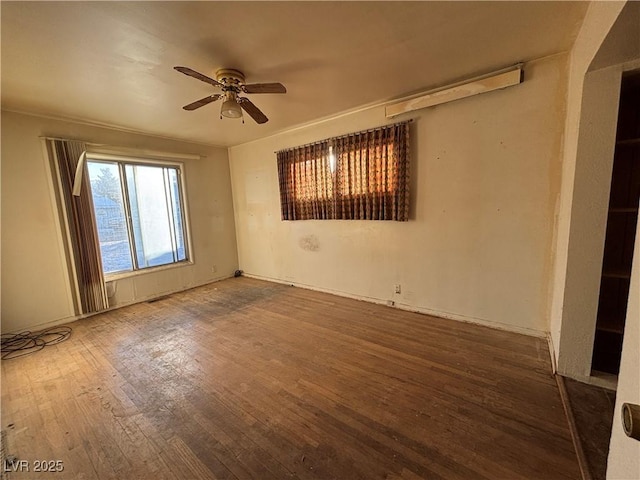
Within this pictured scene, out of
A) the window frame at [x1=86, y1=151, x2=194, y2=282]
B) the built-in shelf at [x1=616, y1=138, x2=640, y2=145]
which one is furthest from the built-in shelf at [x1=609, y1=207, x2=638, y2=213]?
the window frame at [x1=86, y1=151, x2=194, y2=282]

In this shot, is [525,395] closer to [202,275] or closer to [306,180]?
[306,180]

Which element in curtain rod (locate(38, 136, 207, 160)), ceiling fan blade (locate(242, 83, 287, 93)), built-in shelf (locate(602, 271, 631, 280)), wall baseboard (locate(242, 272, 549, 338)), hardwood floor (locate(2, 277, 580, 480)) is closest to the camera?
hardwood floor (locate(2, 277, 580, 480))

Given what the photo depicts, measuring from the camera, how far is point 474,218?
2750 millimetres

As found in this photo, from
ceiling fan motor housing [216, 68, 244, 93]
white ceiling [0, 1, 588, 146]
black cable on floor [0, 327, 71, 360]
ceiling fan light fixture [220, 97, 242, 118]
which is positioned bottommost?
black cable on floor [0, 327, 71, 360]

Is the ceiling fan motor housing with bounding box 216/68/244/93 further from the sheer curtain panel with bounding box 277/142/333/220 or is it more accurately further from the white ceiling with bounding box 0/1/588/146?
the sheer curtain panel with bounding box 277/142/333/220

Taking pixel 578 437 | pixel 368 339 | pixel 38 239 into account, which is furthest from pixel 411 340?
pixel 38 239

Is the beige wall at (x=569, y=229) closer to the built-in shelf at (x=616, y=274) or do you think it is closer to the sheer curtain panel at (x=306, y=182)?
the built-in shelf at (x=616, y=274)

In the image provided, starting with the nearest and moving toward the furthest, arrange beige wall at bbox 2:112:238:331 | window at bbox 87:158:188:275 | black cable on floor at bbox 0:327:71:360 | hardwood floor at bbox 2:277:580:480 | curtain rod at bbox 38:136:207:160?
hardwood floor at bbox 2:277:580:480 → black cable on floor at bbox 0:327:71:360 → beige wall at bbox 2:112:238:331 → curtain rod at bbox 38:136:207:160 → window at bbox 87:158:188:275

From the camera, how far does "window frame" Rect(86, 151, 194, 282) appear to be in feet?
12.3

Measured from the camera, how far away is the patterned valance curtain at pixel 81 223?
324cm

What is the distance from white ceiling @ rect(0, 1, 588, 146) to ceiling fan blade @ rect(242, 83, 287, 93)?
0.18m

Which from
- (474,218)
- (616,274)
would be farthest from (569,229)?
(474,218)

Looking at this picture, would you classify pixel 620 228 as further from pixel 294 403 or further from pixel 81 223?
pixel 81 223

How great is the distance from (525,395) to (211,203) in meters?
4.94
